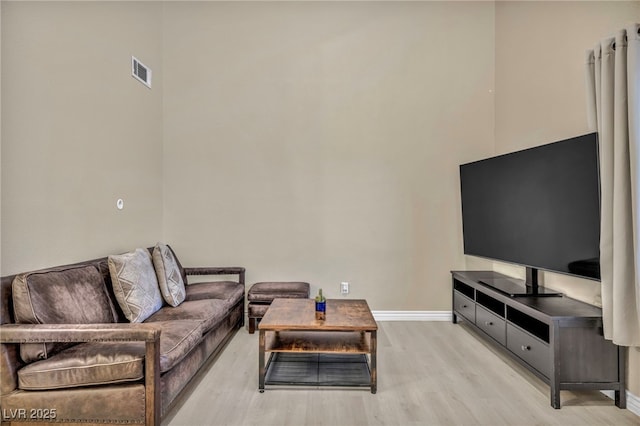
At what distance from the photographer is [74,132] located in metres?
2.81

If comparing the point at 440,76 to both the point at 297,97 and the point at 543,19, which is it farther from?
the point at 297,97

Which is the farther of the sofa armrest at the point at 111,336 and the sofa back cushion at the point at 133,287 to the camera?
the sofa back cushion at the point at 133,287

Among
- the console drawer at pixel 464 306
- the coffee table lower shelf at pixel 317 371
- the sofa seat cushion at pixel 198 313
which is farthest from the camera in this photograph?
the console drawer at pixel 464 306

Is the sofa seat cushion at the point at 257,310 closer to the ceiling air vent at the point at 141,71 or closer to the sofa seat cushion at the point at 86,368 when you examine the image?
the sofa seat cushion at the point at 86,368

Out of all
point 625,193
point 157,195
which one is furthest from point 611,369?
point 157,195

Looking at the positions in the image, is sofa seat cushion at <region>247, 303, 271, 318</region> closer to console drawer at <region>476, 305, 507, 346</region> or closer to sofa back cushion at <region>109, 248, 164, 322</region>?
sofa back cushion at <region>109, 248, 164, 322</region>

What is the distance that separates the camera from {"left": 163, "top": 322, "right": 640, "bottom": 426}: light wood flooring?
224cm

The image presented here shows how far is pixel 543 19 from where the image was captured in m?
3.39

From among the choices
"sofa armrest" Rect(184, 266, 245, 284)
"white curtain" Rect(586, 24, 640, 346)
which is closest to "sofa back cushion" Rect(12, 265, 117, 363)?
"sofa armrest" Rect(184, 266, 245, 284)

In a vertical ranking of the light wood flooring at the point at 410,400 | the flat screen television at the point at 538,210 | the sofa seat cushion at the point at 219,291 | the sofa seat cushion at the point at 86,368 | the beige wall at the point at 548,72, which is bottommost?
the light wood flooring at the point at 410,400

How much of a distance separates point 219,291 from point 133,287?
1006 millimetres

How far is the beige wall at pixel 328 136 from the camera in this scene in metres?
4.32

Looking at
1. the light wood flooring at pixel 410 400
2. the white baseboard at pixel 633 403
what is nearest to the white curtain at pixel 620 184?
the white baseboard at pixel 633 403

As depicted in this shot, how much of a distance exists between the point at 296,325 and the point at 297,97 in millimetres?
2772
